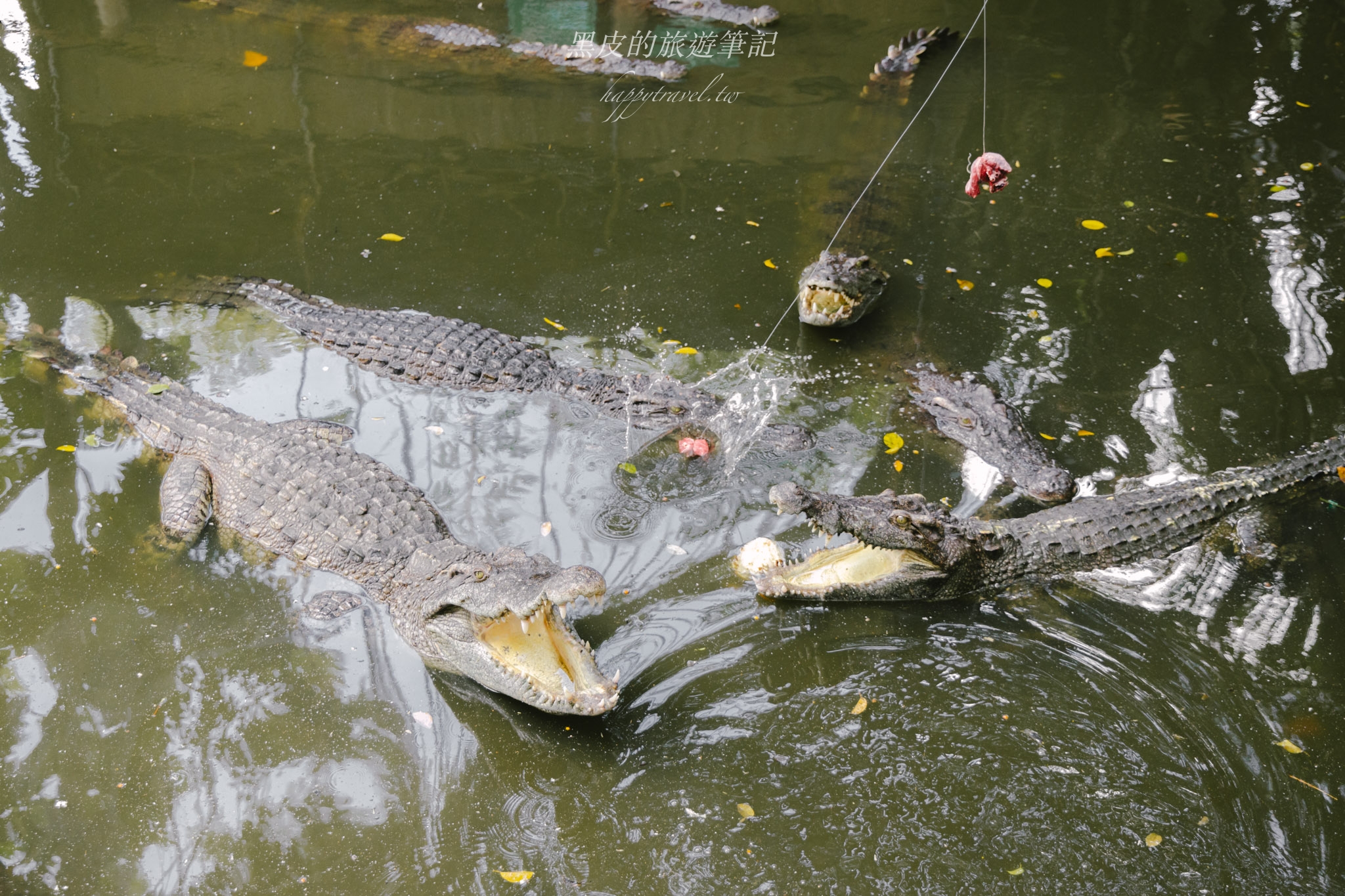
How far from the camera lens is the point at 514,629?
156 inches

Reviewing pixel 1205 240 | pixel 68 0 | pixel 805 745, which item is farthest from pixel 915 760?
pixel 68 0

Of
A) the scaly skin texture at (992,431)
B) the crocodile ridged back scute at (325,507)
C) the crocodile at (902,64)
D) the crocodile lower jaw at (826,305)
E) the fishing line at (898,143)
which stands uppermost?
the crocodile at (902,64)

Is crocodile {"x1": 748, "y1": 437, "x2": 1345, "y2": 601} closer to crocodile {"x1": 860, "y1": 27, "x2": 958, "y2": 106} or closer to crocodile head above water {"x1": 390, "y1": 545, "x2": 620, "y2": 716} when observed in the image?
crocodile head above water {"x1": 390, "y1": 545, "x2": 620, "y2": 716}

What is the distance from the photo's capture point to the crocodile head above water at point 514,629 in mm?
3658

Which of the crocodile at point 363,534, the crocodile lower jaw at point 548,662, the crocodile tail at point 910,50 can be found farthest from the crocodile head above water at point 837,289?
the crocodile tail at point 910,50

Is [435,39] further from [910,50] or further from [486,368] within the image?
[486,368]

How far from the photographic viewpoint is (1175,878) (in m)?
3.40

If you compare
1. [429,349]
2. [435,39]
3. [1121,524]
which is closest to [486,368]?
[429,349]

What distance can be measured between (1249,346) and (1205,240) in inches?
56.1

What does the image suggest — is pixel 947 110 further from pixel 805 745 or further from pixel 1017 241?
pixel 805 745

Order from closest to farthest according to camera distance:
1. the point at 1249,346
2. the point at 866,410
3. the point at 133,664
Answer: the point at 133,664 → the point at 866,410 → the point at 1249,346

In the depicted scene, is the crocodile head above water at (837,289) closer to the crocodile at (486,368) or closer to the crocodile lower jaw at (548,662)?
the crocodile at (486,368)

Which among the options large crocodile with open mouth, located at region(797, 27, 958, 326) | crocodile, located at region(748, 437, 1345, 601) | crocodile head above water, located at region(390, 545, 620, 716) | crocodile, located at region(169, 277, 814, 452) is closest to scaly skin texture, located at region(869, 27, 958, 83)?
large crocodile with open mouth, located at region(797, 27, 958, 326)

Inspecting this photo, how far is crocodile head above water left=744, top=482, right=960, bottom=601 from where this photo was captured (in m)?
4.30
